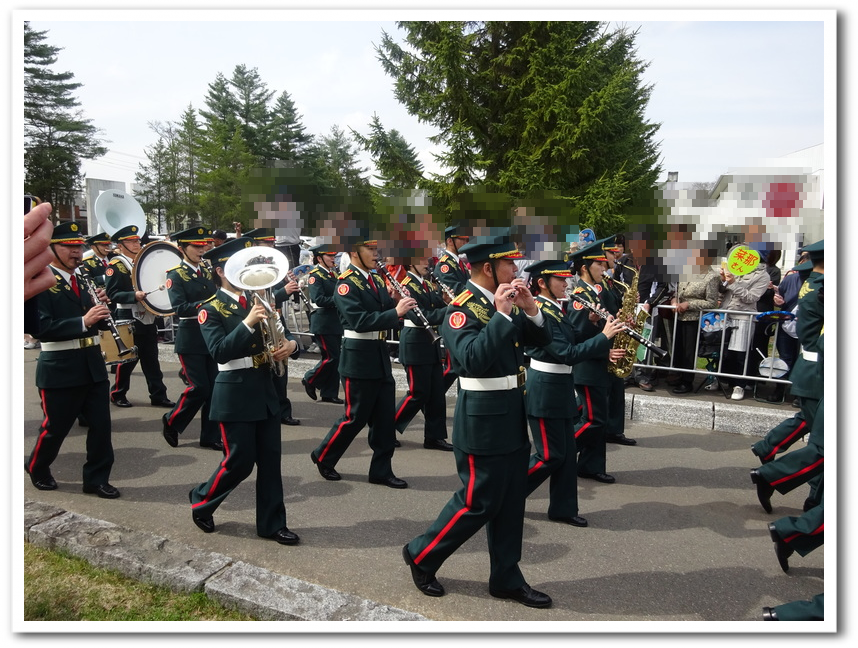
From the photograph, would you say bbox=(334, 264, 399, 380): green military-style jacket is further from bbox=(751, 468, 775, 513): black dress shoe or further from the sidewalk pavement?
bbox=(751, 468, 775, 513): black dress shoe

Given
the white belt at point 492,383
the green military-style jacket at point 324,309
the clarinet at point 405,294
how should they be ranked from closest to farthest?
the white belt at point 492,383
the clarinet at point 405,294
the green military-style jacket at point 324,309

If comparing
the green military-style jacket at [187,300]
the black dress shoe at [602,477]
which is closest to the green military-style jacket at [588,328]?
the black dress shoe at [602,477]

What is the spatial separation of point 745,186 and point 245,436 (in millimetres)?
4462

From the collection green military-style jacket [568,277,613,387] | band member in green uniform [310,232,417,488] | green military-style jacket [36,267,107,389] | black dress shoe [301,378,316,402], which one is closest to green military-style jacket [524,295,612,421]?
green military-style jacket [568,277,613,387]

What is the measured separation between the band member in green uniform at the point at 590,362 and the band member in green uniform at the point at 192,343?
3.59 meters

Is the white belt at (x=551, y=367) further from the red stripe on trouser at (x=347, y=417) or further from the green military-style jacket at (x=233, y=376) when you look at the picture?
the green military-style jacket at (x=233, y=376)

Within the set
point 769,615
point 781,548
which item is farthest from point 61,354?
point 781,548

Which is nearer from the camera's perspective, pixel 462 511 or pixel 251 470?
pixel 462 511

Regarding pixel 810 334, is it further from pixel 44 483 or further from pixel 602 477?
pixel 44 483

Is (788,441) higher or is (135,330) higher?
(135,330)

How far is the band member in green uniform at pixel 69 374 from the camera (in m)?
5.23

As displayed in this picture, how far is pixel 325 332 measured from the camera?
877 centimetres

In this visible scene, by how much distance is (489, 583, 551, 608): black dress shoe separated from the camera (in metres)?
3.62

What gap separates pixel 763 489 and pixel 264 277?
12.9 ft
